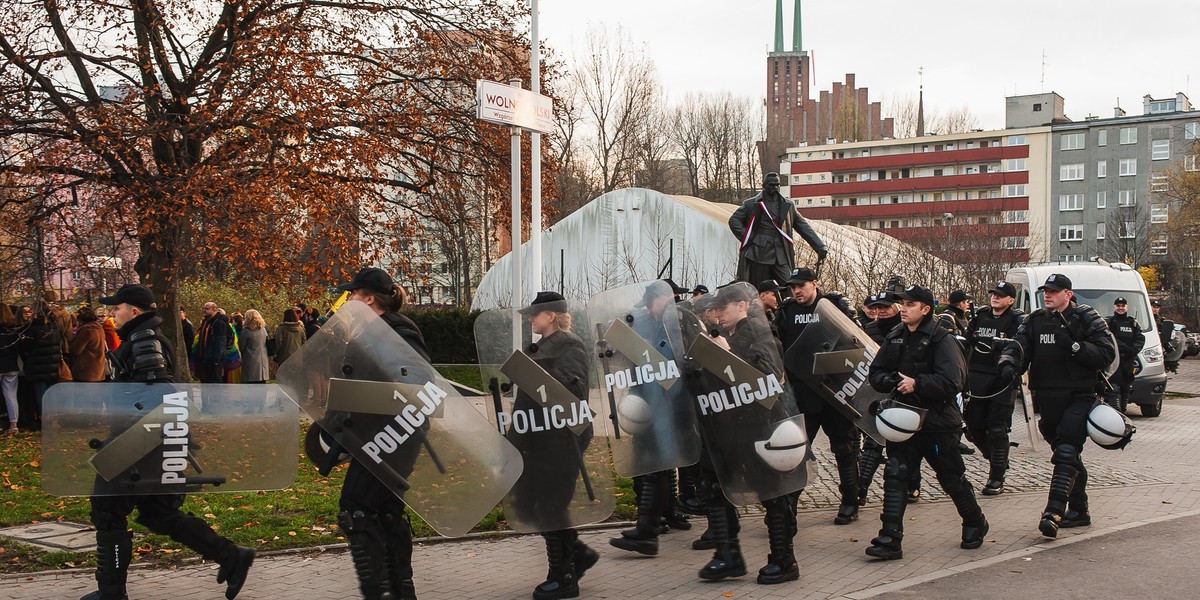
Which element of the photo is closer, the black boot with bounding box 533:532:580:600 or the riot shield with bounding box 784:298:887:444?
the black boot with bounding box 533:532:580:600

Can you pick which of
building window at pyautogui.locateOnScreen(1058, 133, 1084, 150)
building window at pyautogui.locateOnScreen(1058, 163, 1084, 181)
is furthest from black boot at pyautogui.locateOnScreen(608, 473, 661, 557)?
building window at pyautogui.locateOnScreen(1058, 133, 1084, 150)

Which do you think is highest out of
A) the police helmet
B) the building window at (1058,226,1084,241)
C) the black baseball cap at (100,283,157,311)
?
the building window at (1058,226,1084,241)

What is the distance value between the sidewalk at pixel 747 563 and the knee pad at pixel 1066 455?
0.54m

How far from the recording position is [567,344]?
5.91m

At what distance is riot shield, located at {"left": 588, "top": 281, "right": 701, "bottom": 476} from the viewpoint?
20.5ft

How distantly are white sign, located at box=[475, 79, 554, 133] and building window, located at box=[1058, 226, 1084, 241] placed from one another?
8153 centimetres

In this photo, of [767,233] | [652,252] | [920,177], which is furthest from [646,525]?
[920,177]

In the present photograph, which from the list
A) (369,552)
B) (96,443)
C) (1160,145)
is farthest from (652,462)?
(1160,145)

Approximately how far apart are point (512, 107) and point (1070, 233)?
83918mm

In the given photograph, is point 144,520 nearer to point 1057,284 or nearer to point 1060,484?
point 1060,484

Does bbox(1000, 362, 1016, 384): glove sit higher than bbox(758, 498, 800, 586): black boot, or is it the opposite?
bbox(1000, 362, 1016, 384): glove

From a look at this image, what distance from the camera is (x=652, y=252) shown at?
3428 cm

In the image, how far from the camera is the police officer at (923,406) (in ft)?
22.2

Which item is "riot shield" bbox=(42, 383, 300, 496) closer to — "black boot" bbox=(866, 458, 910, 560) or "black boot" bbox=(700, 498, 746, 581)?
"black boot" bbox=(700, 498, 746, 581)
